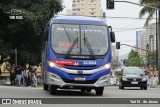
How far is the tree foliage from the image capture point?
1780 inches

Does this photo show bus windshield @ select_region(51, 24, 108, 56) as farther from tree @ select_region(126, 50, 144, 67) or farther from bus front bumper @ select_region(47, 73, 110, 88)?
tree @ select_region(126, 50, 144, 67)

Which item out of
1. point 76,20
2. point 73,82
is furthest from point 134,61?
point 73,82

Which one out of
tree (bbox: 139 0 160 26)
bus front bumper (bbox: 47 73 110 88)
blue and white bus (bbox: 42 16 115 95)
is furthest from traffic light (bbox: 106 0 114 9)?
bus front bumper (bbox: 47 73 110 88)

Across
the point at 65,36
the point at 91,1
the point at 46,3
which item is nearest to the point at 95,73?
the point at 65,36

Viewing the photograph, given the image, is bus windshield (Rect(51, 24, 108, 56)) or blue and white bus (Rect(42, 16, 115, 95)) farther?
bus windshield (Rect(51, 24, 108, 56))

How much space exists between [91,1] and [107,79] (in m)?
68.2

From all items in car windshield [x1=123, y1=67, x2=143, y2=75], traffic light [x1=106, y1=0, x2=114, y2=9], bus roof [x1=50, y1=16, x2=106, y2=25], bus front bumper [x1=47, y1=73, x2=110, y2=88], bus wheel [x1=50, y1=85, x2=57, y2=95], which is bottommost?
car windshield [x1=123, y1=67, x2=143, y2=75]

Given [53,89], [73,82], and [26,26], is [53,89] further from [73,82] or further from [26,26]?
[26,26]

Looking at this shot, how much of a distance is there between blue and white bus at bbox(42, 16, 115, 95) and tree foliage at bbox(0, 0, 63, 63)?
78.0ft

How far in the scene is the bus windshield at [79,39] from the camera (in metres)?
19.8

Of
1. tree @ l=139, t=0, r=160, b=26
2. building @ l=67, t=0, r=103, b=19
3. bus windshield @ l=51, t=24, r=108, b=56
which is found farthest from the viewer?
building @ l=67, t=0, r=103, b=19

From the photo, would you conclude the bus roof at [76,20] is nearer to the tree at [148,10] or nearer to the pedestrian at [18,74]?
the pedestrian at [18,74]

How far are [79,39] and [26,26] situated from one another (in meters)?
26.2

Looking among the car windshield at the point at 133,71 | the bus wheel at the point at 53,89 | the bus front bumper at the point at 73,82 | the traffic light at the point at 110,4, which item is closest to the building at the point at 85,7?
the traffic light at the point at 110,4
